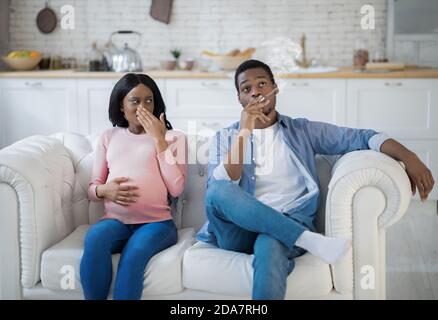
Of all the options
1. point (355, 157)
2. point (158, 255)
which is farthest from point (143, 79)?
point (355, 157)

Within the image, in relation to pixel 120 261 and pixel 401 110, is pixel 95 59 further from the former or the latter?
pixel 120 261

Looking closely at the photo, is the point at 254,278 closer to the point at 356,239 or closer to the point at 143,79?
the point at 356,239

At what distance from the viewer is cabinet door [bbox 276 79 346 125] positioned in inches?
161

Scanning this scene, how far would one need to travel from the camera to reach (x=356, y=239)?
6.62 feet

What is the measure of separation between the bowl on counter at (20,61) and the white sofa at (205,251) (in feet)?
7.87

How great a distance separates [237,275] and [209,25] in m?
2.97

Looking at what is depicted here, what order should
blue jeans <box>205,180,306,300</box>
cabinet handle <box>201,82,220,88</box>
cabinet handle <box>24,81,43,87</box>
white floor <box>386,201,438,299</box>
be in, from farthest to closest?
cabinet handle <box>24,81,43,87</box> < cabinet handle <box>201,82,220,88</box> < white floor <box>386,201,438,299</box> < blue jeans <box>205,180,306,300</box>

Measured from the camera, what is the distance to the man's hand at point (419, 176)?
2051 mm

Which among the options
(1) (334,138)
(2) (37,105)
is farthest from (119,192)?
(2) (37,105)

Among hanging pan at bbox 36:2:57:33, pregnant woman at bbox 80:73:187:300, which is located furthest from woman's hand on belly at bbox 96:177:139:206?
hanging pan at bbox 36:2:57:33

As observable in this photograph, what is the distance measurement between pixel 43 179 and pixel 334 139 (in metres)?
0.97

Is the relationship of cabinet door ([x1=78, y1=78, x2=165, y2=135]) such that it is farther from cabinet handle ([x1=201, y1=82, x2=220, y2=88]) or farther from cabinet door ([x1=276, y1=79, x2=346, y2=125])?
cabinet door ([x1=276, y1=79, x2=346, y2=125])

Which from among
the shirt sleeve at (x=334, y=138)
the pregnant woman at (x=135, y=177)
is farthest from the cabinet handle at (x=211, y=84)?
the shirt sleeve at (x=334, y=138)

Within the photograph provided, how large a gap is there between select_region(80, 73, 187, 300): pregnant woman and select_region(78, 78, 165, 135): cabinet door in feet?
6.22
